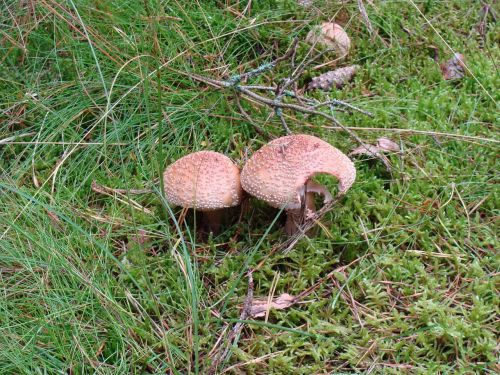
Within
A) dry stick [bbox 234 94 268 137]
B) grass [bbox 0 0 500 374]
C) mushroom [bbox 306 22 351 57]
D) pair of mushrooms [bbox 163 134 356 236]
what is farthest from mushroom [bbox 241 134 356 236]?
mushroom [bbox 306 22 351 57]

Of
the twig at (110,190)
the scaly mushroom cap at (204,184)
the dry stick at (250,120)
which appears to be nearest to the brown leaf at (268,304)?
the scaly mushroom cap at (204,184)

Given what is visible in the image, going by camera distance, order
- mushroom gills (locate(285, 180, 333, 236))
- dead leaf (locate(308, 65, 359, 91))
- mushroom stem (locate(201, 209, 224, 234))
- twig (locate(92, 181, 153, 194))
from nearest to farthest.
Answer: mushroom gills (locate(285, 180, 333, 236)), mushroom stem (locate(201, 209, 224, 234)), twig (locate(92, 181, 153, 194)), dead leaf (locate(308, 65, 359, 91))

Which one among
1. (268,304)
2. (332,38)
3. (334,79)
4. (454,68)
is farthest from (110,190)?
(454,68)

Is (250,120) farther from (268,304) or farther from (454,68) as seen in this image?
(454,68)

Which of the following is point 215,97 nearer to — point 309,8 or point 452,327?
point 309,8

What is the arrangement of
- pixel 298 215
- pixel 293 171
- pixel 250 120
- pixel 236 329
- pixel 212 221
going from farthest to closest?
pixel 250 120 < pixel 212 221 < pixel 298 215 < pixel 293 171 < pixel 236 329

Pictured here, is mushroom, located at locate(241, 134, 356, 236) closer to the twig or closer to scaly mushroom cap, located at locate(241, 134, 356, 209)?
scaly mushroom cap, located at locate(241, 134, 356, 209)
